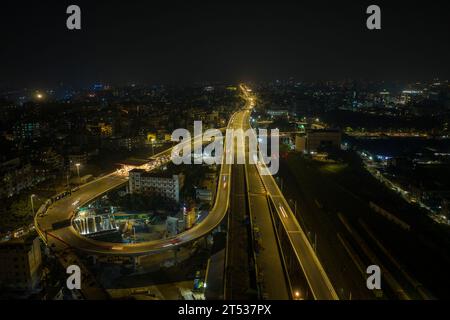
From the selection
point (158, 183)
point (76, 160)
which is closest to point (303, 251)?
point (158, 183)

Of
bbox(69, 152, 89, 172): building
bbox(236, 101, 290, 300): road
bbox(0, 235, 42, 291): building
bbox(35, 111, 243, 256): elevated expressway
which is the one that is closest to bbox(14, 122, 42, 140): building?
bbox(69, 152, 89, 172): building

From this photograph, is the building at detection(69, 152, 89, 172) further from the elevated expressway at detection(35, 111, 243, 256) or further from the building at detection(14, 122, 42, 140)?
the building at detection(14, 122, 42, 140)

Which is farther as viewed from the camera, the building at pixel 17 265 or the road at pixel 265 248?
the building at pixel 17 265

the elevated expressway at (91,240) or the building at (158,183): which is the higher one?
the building at (158,183)

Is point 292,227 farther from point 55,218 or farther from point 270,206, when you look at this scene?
point 55,218

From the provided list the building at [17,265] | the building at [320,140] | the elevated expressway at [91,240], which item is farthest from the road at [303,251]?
the building at [320,140]

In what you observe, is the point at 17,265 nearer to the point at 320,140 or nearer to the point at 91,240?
the point at 91,240

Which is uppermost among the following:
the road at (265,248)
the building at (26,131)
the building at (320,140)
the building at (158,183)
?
the building at (26,131)

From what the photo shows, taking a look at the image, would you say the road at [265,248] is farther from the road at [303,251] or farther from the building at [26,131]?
the building at [26,131]
